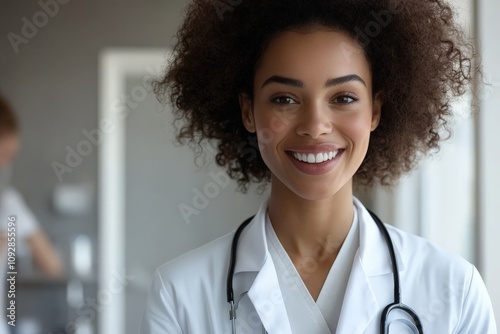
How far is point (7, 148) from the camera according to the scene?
333 centimetres

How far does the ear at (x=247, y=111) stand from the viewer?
1.38 metres

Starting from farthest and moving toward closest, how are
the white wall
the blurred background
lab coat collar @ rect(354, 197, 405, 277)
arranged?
the blurred background
the white wall
lab coat collar @ rect(354, 197, 405, 277)

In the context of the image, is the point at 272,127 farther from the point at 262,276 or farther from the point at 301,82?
the point at 262,276

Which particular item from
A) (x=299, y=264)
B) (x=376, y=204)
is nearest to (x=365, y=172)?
(x=299, y=264)

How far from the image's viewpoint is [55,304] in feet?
12.1

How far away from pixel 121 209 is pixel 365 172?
243 cm

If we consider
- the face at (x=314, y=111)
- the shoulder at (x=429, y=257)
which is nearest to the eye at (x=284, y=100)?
the face at (x=314, y=111)

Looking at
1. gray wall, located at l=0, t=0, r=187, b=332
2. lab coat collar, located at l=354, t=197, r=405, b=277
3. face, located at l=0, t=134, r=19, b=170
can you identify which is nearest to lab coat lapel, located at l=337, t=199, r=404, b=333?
lab coat collar, located at l=354, t=197, r=405, b=277

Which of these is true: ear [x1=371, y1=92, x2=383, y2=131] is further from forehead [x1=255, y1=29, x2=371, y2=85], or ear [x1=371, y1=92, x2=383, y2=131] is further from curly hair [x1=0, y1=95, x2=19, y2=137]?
curly hair [x1=0, y1=95, x2=19, y2=137]

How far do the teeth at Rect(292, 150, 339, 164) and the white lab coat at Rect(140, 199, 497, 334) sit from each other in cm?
19

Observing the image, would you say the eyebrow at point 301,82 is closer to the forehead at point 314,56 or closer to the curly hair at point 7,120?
the forehead at point 314,56

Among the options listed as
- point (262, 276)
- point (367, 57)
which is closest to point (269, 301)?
point (262, 276)

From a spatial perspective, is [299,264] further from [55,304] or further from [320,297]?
[55,304]

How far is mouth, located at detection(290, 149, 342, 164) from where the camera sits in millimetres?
1245
